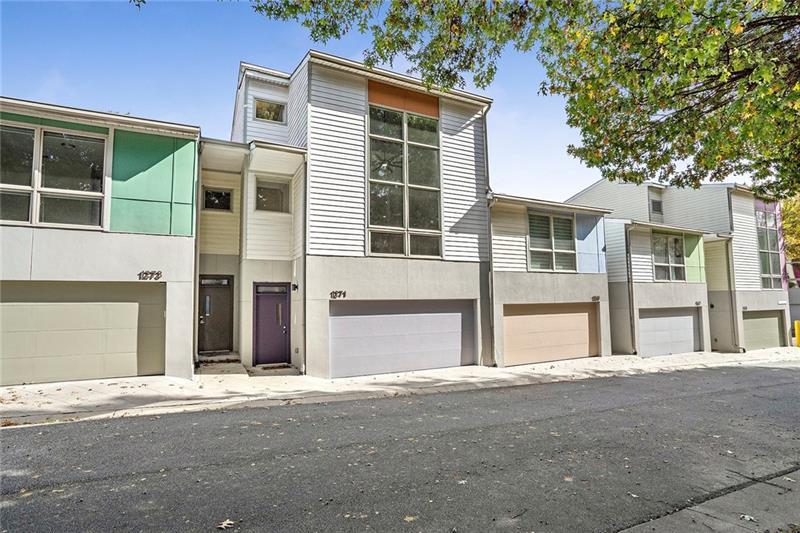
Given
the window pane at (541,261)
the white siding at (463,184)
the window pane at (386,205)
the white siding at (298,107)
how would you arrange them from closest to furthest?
the white siding at (298,107) → the window pane at (386,205) → the white siding at (463,184) → the window pane at (541,261)

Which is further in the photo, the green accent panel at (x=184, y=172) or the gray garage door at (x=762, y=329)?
the gray garage door at (x=762, y=329)

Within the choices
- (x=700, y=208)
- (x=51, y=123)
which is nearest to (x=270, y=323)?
(x=51, y=123)

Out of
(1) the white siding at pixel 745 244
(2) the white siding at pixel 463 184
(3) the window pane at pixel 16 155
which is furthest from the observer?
(1) the white siding at pixel 745 244

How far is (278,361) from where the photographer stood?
1291 centimetres

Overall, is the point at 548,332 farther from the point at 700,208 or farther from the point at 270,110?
the point at 700,208

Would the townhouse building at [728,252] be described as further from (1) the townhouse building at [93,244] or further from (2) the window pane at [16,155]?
(2) the window pane at [16,155]

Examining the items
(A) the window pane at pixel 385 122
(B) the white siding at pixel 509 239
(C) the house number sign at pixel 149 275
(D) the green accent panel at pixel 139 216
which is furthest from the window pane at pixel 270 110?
(B) the white siding at pixel 509 239

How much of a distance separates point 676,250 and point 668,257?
73 centimetres

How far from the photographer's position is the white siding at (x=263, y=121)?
14.3 metres

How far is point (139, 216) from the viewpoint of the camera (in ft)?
31.9

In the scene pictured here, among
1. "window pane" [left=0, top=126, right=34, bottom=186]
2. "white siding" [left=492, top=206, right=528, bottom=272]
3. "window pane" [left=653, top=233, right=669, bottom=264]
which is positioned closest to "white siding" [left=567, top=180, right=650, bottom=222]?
"window pane" [left=653, top=233, right=669, bottom=264]

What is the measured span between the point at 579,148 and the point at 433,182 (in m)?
5.08

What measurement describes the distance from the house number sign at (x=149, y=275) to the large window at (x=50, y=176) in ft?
4.46

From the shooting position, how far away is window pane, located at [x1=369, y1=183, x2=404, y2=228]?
12352 mm
